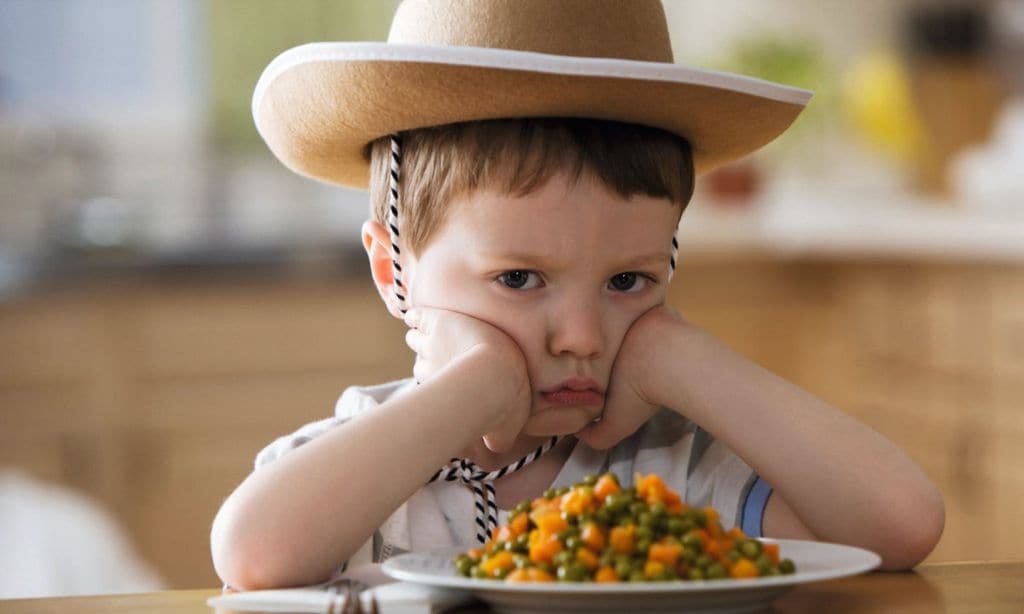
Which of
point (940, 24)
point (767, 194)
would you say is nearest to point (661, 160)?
point (767, 194)

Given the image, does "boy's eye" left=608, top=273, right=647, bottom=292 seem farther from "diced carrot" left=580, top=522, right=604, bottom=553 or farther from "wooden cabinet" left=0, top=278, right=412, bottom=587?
"wooden cabinet" left=0, top=278, right=412, bottom=587

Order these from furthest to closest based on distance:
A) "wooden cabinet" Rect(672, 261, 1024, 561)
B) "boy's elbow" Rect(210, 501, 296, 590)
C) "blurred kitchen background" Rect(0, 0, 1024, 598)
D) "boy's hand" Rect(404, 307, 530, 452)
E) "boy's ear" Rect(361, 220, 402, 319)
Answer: "blurred kitchen background" Rect(0, 0, 1024, 598)
"wooden cabinet" Rect(672, 261, 1024, 561)
"boy's ear" Rect(361, 220, 402, 319)
"boy's hand" Rect(404, 307, 530, 452)
"boy's elbow" Rect(210, 501, 296, 590)

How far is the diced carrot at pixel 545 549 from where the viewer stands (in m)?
0.76

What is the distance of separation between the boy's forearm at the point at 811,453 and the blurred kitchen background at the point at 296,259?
4.74 feet

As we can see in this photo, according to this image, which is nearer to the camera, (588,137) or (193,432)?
(588,137)

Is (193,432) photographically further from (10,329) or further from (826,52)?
(826,52)

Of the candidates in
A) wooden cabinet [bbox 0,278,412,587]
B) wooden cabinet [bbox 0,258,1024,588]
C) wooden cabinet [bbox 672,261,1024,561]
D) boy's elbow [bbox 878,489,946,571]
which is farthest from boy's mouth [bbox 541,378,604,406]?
wooden cabinet [bbox 0,278,412,587]

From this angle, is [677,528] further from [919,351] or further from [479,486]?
[919,351]

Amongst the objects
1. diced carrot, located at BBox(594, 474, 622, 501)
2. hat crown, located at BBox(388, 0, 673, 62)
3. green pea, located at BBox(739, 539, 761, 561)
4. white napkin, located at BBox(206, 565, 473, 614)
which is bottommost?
white napkin, located at BBox(206, 565, 473, 614)

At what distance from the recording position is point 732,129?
3.74ft

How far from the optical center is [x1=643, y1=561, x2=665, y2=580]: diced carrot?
0.74 metres

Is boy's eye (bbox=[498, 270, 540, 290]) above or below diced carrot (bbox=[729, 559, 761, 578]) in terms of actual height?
above

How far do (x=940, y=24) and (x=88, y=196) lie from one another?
106 inches

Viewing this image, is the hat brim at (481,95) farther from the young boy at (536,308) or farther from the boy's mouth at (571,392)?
the boy's mouth at (571,392)
